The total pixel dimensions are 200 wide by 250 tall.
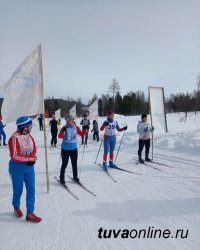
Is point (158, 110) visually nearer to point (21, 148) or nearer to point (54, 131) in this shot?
point (54, 131)

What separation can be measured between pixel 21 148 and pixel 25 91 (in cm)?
197

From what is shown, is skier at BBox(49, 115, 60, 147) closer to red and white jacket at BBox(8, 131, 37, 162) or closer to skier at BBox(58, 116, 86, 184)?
skier at BBox(58, 116, 86, 184)

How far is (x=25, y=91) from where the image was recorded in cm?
579

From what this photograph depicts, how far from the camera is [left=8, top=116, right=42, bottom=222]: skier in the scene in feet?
14.0

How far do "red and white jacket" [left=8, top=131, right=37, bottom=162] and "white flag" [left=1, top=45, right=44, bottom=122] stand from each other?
1306 mm

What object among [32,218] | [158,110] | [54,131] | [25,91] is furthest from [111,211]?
[158,110]

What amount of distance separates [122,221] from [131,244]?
0.73 m

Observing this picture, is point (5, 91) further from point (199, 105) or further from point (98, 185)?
point (199, 105)

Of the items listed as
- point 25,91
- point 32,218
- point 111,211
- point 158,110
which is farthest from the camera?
point 158,110

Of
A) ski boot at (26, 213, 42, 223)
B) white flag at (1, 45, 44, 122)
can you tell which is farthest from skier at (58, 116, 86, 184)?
ski boot at (26, 213, 42, 223)

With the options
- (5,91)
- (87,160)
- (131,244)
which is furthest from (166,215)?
(87,160)

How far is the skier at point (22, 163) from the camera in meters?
4.27

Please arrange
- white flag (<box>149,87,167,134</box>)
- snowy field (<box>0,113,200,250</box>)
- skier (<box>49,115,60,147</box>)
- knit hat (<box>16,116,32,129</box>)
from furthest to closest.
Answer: white flag (<box>149,87,167,134</box>)
skier (<box>49,115,60,147</box>)
knit hat (<box>16,116,32,129</box>)
snowy field (<box>0,113,200,250</box>)

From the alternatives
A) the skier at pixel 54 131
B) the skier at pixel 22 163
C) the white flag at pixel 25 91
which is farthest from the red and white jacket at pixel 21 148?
the skier at pixel 54 131
